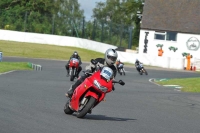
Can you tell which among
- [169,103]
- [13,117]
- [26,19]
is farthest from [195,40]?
[13,117]

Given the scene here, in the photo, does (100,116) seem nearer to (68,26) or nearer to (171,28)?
(171,28)

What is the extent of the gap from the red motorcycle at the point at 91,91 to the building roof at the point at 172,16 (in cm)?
4966

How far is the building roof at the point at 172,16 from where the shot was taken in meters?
60.9

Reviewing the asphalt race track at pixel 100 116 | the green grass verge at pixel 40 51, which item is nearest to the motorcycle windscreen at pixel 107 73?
the asphalt race track at pixel 100 116

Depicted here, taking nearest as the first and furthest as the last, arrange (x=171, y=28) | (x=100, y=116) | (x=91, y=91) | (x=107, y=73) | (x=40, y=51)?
1. (x=107, y=73)
2. (x=91, y=91)
3. (x=100, y=116)
4. (x=40, y=51)
5. (x=171, y=28)

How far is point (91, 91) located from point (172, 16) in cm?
5163

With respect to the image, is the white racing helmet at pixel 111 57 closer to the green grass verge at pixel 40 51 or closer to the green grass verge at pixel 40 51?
the green grass verge at pixel 40 51

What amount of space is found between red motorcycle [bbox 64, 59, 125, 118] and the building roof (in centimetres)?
4966

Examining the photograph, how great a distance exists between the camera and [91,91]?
11.4 metres

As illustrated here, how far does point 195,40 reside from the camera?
60.0 meters

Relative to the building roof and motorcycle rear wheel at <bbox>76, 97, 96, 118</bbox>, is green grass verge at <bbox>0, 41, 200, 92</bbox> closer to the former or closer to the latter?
the building roof

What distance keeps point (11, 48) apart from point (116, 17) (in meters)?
68.6

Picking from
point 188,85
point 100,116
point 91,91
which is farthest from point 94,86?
point 188,85

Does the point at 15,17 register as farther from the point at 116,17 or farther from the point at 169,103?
the point at 116,17
